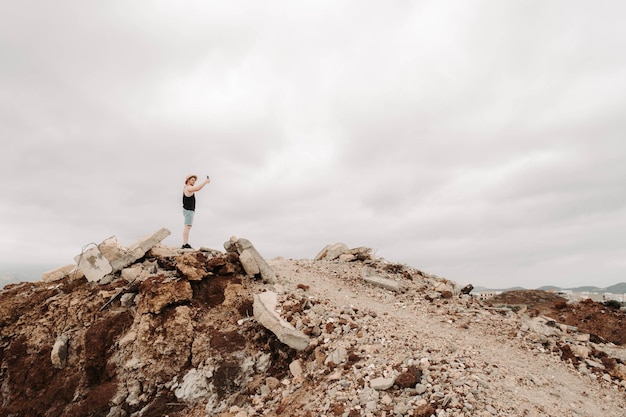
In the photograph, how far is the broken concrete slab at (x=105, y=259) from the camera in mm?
15195

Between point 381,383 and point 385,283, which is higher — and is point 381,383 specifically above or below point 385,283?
below

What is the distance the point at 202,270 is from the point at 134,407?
17.2ft

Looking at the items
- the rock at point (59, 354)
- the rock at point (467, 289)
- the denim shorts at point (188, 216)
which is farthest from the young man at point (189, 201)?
the rock at point (467, 289)

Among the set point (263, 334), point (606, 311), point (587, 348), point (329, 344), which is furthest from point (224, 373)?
point (606, 311)

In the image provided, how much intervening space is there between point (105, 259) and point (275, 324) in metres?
9.04

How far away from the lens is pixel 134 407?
1122 cm

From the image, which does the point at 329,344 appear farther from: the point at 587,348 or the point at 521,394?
the point at 587,348

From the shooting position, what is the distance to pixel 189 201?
16.5m

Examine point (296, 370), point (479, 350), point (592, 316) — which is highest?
point (592, 316)

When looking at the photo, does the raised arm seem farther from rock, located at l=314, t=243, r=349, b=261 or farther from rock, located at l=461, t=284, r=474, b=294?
rock, located at l=461, t=284, r=474, b=294

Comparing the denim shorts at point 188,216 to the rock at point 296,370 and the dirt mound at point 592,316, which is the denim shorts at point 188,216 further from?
the dirt mound at point 592,316

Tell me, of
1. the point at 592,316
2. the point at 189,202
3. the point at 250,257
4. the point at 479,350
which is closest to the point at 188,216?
the point at 189,202

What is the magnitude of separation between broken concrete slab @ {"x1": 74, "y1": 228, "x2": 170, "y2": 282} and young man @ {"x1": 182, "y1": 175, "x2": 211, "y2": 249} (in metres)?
2.18

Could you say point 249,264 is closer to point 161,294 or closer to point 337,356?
point 161,294
